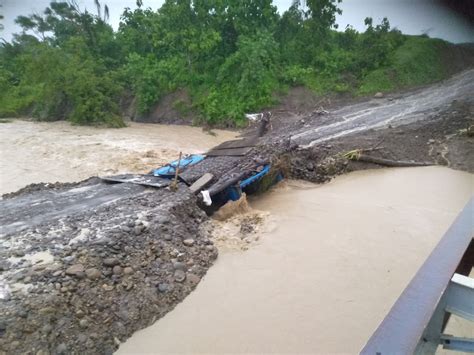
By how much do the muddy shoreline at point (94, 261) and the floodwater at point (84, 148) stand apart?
270cm

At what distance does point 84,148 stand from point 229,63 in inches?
349

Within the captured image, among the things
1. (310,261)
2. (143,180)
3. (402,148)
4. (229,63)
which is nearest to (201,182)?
(143,180)

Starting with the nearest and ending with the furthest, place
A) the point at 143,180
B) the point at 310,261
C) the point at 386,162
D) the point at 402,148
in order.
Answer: the point at 310,261
the point at 143,180
the point at 386,162
the point at 402,148

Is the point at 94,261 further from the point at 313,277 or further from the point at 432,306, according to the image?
the point at 432,306

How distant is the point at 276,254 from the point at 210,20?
→ 54.4 feet

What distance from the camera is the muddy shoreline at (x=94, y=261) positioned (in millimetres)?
3746

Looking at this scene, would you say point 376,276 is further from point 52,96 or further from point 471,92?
point 52,96

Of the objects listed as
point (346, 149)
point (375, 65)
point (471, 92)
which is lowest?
point (346, 149)

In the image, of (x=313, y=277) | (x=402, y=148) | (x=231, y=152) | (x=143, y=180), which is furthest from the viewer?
(x=402, y=148)

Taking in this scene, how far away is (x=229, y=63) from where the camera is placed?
17875mm

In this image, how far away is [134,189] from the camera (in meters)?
6.92

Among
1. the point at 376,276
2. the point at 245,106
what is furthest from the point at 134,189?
the point at 245,106

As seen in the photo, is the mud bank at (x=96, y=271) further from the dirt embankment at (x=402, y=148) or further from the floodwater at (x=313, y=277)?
the dirt embankment at (x=402, y=148)

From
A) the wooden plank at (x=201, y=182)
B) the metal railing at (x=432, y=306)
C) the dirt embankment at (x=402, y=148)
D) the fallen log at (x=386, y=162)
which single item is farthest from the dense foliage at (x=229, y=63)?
the metal railing at (x=432, y=306)
